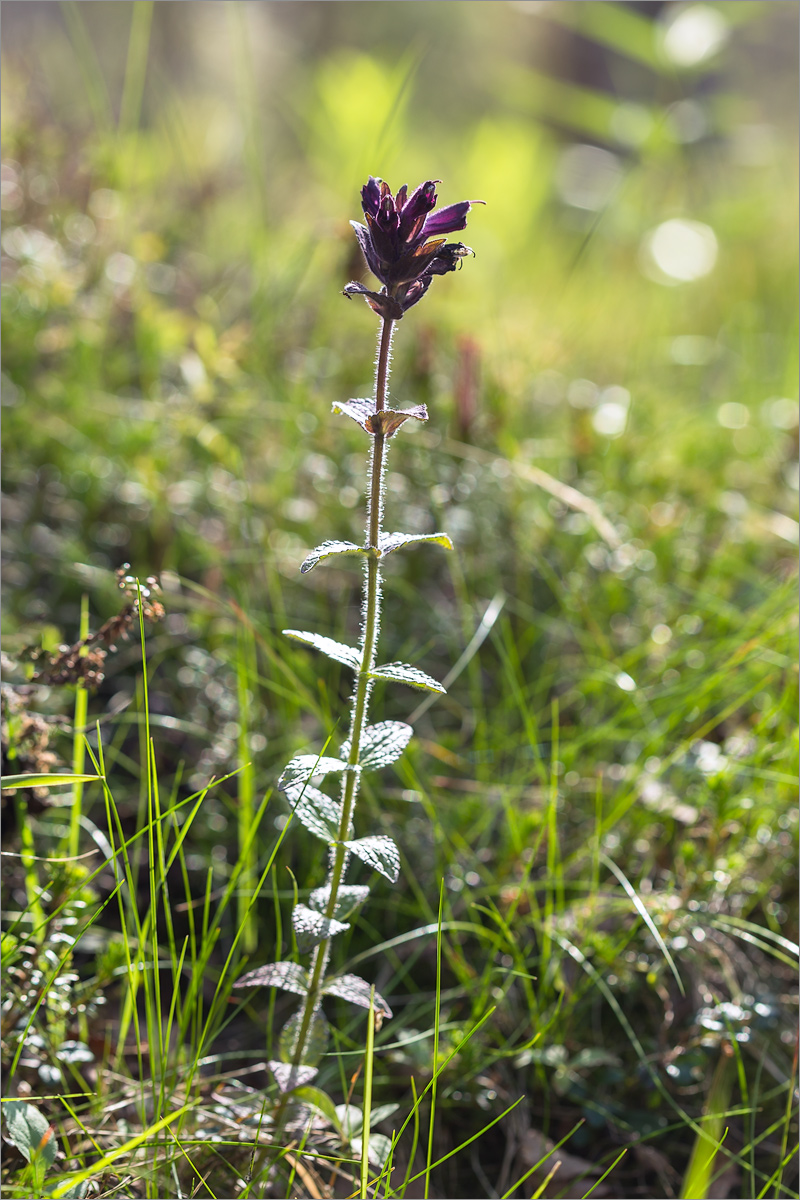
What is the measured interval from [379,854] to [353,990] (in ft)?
0.69

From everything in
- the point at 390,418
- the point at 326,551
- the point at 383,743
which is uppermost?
the point at 390,418

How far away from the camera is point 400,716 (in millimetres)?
1830

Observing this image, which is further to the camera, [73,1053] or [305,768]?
[73,1053]

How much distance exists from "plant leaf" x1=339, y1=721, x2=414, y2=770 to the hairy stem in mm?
19

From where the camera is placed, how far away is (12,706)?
124cm

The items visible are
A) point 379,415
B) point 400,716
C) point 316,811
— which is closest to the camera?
point 379,415

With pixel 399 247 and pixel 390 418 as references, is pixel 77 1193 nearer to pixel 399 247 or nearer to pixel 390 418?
pixel 390 418

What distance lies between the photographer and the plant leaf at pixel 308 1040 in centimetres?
113

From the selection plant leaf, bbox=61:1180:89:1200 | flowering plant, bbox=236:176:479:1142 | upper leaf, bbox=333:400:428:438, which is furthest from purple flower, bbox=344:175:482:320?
plant leaf, bbox=61:1180:89:1200

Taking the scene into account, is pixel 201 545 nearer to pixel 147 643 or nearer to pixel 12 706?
pixel 147 643

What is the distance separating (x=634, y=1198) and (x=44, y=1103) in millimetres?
828

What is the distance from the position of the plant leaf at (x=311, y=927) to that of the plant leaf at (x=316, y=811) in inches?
3.5

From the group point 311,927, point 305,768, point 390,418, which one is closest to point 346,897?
point 311,927

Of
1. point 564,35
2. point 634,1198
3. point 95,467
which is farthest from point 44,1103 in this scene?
point 564,35
